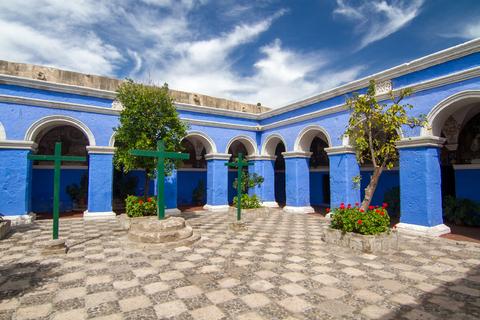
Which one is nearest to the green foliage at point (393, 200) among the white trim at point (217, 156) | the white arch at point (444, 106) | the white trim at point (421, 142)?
the white trim at point (421, 142)

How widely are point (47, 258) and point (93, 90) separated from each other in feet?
24.7

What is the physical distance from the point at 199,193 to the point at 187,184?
3.03 ft

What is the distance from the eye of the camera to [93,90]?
10766 millimetres

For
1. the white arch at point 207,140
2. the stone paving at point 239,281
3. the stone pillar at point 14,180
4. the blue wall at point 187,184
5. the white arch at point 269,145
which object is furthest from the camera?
the blue wall at point 187,184

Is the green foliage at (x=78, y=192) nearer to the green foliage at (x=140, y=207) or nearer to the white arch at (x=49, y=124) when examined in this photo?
the white arch at (x=49, y=124)

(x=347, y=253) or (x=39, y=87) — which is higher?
(x=39, y=87)

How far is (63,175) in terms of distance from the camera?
13.3 metres

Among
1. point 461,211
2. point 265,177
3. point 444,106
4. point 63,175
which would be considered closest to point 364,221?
point 444,106

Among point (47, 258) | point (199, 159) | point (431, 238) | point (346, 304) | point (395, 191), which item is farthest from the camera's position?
point (199, 159)

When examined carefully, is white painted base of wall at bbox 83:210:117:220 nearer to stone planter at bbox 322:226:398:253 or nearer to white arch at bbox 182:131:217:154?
white arch at bbox 182:131:217:154

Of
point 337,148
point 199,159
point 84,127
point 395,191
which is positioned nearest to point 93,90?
point 84,127

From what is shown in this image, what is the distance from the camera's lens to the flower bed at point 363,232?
234 inches

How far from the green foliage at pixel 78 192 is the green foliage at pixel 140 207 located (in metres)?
5.68

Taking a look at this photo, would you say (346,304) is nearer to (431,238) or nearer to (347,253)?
(347,253)
